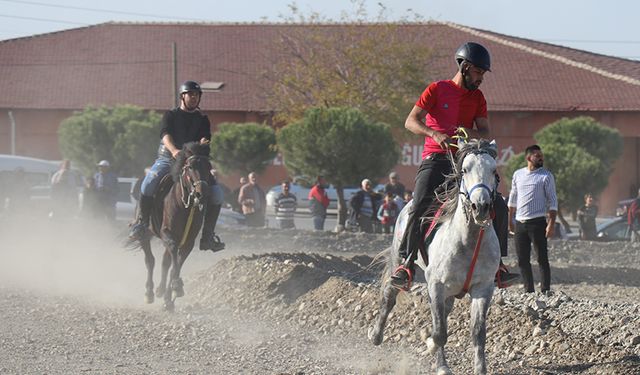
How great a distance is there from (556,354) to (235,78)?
51592 mm

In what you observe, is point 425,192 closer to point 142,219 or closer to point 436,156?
point 436,156

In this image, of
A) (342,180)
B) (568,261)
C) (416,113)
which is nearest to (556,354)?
(416,113)

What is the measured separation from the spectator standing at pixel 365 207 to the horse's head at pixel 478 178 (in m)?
19.9

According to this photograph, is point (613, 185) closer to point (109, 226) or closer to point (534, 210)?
point (109, 226)

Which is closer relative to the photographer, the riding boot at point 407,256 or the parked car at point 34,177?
the riding boot at point 407,256

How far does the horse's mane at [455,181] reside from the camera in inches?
360

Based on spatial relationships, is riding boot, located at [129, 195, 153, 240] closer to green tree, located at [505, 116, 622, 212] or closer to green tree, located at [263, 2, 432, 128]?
green tree, located at [505, 116, 622, 212]

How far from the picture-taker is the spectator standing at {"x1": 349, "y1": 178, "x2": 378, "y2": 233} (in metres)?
29.3

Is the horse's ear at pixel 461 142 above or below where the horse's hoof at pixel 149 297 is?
above

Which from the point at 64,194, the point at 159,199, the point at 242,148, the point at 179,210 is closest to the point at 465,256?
the point at 179,210

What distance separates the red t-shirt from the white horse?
0.61 meters

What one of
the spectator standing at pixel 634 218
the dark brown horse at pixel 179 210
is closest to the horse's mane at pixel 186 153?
the dark brown horse at pixel 179 210

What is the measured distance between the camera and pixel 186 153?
14867 millimetres

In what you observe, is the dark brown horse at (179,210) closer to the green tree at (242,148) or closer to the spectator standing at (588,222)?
the spectator standing at (588,222)
